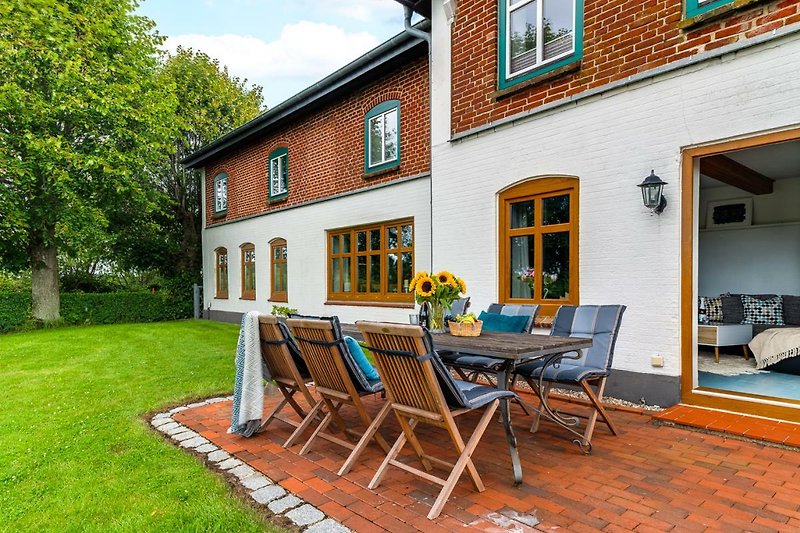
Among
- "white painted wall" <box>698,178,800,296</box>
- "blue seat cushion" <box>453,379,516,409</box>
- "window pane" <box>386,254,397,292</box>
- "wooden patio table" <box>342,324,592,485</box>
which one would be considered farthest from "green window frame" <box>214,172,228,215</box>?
"blue seat cushion" <box>453,379,516,409</box>

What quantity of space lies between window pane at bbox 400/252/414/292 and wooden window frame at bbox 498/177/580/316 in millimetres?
2410

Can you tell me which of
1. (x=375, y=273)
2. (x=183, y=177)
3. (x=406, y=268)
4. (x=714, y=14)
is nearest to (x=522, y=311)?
(x=714, y=14)

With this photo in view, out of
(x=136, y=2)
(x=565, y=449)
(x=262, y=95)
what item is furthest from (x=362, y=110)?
(x=262, y=95)

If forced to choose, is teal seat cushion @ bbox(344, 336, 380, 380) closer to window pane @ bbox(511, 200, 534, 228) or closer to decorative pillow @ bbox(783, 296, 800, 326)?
window pane @ bbox(511, 200, 534, 228)

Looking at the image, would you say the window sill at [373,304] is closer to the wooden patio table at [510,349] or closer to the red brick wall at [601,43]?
the red brick wall at [601,43]

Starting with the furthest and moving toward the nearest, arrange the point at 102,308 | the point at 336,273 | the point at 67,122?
the point at 102,308 → the point at 67,122 → the point at 336,273

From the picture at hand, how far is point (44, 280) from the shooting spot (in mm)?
12547

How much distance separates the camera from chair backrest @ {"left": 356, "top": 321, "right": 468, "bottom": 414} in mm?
2510

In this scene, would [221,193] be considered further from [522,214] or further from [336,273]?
[522,214]

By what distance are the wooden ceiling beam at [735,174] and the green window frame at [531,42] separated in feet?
6.15

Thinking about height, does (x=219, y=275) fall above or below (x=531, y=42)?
below

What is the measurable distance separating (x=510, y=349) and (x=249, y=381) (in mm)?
2126

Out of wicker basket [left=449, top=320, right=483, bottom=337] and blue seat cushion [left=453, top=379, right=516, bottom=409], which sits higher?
wicker basket [left=449, top=320, right=483, bottom=337]

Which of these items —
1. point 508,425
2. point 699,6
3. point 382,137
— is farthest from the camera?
point 382,137
